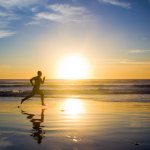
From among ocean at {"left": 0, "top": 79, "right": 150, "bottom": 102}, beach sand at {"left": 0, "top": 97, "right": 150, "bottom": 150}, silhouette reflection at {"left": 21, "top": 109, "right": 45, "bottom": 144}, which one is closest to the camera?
beach sand at {"left": 0, "top": 97, "right": 150, "bottom": 150}

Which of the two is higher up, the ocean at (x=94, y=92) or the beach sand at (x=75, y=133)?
the ocean at (x=94, y=92)

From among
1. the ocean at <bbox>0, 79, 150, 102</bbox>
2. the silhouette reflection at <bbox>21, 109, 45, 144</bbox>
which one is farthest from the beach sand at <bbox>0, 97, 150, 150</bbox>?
the ocean at <bbox>0, 79, 150, 102</bbox>

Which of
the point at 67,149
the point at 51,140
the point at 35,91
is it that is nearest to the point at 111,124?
the point at 51,140

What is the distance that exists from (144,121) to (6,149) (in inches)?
268

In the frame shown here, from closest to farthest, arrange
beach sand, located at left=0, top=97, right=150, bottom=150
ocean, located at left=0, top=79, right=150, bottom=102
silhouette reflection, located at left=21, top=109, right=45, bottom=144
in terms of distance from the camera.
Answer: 1. beach sand, located at left=0, top=97, right=150, bottom=150
2. silhouette reflection, located at left=21, top=109, right=45, bottom=144
3. ocean, located at left=0, top=79, right=150, bottom=102

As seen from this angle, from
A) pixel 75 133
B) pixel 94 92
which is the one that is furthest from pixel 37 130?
pixel 94 92

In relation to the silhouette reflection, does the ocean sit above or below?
above

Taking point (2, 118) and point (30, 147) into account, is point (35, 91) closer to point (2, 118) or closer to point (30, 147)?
point (2, 118)

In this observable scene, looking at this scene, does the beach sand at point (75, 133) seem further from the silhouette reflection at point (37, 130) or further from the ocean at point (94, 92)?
the ocean at point (94, 92)

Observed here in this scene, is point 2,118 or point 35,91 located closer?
point 2,118

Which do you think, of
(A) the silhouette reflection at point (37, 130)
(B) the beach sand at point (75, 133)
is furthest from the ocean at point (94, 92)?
(A) the silhouette reflection at point (37, 130)

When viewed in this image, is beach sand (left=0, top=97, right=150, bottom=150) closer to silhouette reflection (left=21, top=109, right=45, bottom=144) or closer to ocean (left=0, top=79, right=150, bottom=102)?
silhouette reflection (left=21, top=109, right=45, bottom=144)

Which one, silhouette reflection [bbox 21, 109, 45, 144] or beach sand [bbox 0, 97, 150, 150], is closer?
beach sand [bbox 0, 97, 150, 150]

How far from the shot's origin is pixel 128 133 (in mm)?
11203
